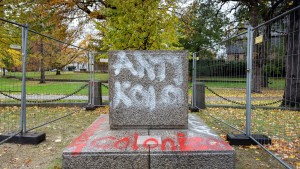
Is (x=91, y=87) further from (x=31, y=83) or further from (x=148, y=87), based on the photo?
(x=148, y=87)

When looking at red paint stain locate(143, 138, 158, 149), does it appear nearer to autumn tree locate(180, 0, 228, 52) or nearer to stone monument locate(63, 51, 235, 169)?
stone monument locate(63, 51, 235, 169)

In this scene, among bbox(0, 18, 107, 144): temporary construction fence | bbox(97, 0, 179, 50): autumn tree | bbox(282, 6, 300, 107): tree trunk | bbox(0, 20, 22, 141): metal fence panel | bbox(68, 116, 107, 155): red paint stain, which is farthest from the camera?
bbox(97, 0, 179, 50): autumn tree

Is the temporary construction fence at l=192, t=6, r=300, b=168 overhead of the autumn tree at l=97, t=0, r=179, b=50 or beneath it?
beneath

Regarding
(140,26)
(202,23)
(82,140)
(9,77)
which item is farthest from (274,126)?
(202,23)

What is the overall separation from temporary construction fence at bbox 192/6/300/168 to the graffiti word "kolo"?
159cm

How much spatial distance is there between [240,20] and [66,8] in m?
13.8

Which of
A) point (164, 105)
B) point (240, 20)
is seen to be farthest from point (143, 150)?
point (240, 20)

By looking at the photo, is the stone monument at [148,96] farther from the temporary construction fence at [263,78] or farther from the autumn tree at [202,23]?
the autumn tree at [202,23]

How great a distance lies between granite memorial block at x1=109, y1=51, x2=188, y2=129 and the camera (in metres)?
4.89

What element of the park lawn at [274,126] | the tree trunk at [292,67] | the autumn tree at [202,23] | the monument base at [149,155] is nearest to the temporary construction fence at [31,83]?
the monument base at [149,155]

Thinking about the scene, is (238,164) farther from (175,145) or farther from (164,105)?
(164,105)

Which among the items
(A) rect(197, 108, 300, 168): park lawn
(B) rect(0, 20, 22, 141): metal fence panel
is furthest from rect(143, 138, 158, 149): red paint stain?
(B) rect(0, 20, 22, 141): metal fence panel

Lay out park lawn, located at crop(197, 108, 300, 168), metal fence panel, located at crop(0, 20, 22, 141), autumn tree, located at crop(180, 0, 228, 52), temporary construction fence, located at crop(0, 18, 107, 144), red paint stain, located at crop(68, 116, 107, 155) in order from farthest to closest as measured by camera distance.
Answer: autumn tree, located at crop(180, 0, 228, 52), temporary construction fence, located at crop(0, 18, 107, 144), metal fence panel, located at crop(0, 20, 22, 141), park lawn, located at crop(197, 108, 300, 168), red paint stain, located at crop(68, 116, 107, 155)

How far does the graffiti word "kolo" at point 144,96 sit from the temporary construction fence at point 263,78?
1588 mm
